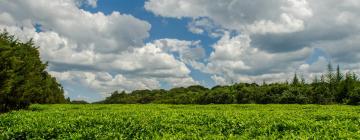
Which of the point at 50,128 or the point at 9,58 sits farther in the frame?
the point at 9,58

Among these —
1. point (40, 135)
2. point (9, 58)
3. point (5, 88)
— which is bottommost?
point (40, 135)

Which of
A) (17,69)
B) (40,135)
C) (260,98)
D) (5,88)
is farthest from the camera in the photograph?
(260,98)

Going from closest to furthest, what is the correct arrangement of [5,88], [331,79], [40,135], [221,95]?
1. [40,135]
2. [5,88]
3. [221,95]
4. [331,79]

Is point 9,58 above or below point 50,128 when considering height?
above

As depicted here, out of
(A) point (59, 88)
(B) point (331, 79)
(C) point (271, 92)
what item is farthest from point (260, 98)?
(A) point (59, 88)

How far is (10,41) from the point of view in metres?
47.7

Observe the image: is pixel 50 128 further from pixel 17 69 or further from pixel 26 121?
pixel 17 69

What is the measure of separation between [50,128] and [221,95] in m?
83.6

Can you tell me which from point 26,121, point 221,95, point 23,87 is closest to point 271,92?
point 221,95

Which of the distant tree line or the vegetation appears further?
the distant tree line

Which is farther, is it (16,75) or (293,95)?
(293,95)

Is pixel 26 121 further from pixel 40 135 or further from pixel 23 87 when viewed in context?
pixel 23 87

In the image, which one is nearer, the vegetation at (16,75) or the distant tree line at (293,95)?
the vegetation at (16,75)

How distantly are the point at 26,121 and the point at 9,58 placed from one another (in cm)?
2030
